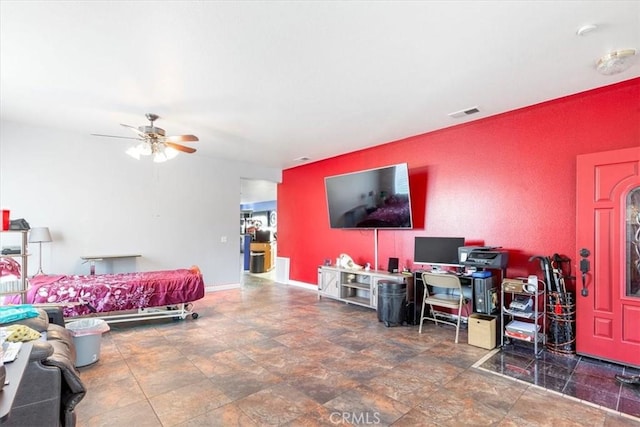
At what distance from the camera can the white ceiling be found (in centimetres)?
217

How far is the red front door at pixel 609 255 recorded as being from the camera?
294 centimetres

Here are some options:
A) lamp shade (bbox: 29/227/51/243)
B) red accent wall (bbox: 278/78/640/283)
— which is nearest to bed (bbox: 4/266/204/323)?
lamp shade (bbox: 29/227/51/243)

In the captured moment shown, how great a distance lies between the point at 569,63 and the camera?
9.16ft

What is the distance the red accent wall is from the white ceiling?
24 cm

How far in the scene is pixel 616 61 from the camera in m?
2.63

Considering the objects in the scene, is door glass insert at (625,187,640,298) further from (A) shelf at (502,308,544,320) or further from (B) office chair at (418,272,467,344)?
(B) office chair at (418,272,467,344)

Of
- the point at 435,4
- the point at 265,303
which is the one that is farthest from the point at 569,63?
the point at 265,303

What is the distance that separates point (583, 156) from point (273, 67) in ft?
10.5

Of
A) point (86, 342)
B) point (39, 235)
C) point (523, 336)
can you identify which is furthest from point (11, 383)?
point (39, 235)

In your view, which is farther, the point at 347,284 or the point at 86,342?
the point at 347,284

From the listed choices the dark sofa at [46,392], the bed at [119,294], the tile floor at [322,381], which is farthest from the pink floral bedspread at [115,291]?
the dark sofa at [46,392]

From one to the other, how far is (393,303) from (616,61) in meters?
3.34

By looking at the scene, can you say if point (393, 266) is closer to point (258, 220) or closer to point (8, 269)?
point (8, 269)

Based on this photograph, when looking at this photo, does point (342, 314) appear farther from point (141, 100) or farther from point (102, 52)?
point (102, 52)
